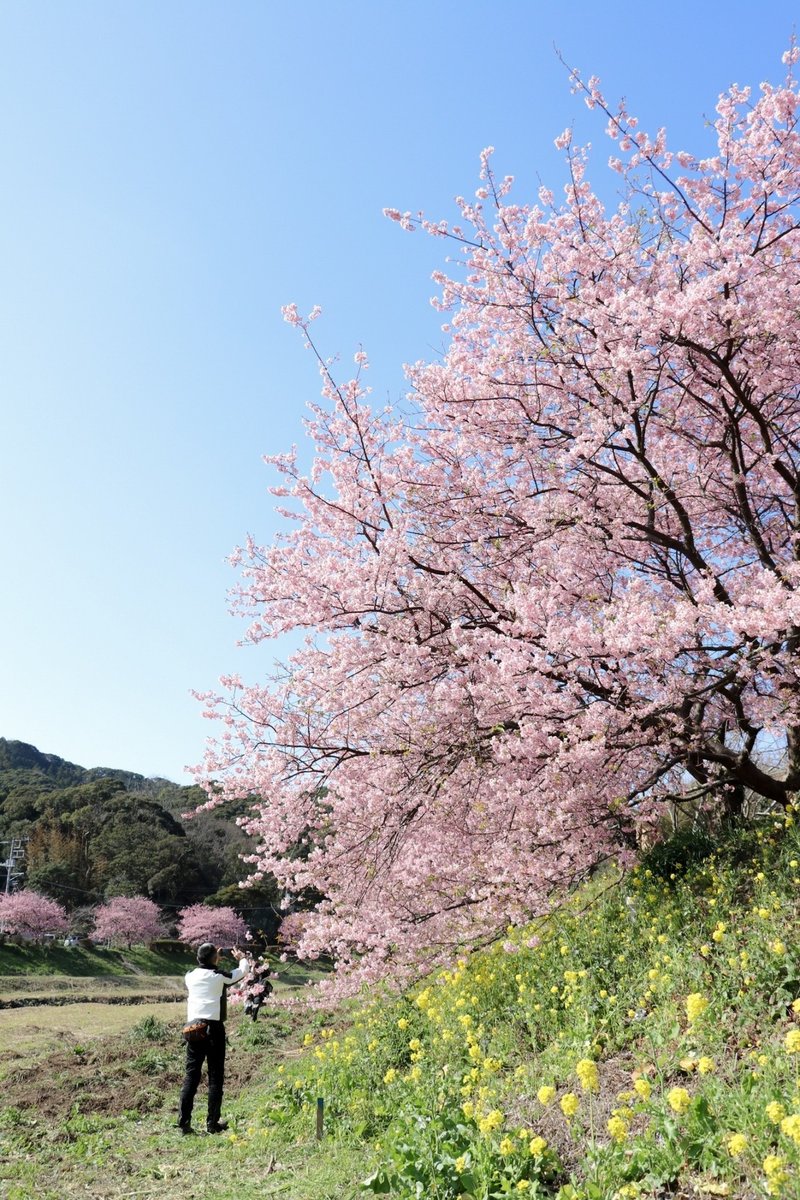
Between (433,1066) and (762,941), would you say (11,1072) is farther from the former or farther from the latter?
(762,941)

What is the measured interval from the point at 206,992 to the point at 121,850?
134 ft

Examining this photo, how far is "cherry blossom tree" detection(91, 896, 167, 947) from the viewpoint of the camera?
121 feet

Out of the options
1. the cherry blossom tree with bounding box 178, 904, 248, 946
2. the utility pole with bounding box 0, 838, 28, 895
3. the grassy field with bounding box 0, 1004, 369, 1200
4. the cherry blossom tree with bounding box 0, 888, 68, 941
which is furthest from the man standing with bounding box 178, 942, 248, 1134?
the utility pole with bounding box 0, 838, 28, 895

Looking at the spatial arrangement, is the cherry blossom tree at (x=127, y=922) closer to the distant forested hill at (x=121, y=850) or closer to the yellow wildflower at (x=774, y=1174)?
the distant forested hill at (x=121, y=850)

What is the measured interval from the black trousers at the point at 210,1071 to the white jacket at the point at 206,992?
109mm

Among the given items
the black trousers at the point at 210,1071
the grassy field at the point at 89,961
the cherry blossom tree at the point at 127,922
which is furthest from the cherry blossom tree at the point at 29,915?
the black trousers at the point at 210,1071

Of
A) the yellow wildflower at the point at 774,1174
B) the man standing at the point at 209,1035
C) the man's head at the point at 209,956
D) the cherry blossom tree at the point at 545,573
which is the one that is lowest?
the man standing at the point at 209,1035

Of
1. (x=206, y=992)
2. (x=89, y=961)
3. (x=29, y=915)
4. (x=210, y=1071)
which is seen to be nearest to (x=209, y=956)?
(x=206, y=992)

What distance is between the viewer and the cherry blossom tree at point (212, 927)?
128 feet

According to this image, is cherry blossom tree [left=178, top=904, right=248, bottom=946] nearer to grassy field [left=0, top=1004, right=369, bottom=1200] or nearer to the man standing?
grassy field [left=0, top=1004, right=369, bottom=1200]

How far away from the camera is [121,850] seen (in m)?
44.4

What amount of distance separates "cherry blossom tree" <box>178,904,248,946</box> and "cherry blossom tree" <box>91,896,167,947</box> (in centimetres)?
157

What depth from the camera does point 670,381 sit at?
6.93m

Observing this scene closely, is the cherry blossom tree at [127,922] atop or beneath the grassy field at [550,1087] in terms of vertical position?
beneath
